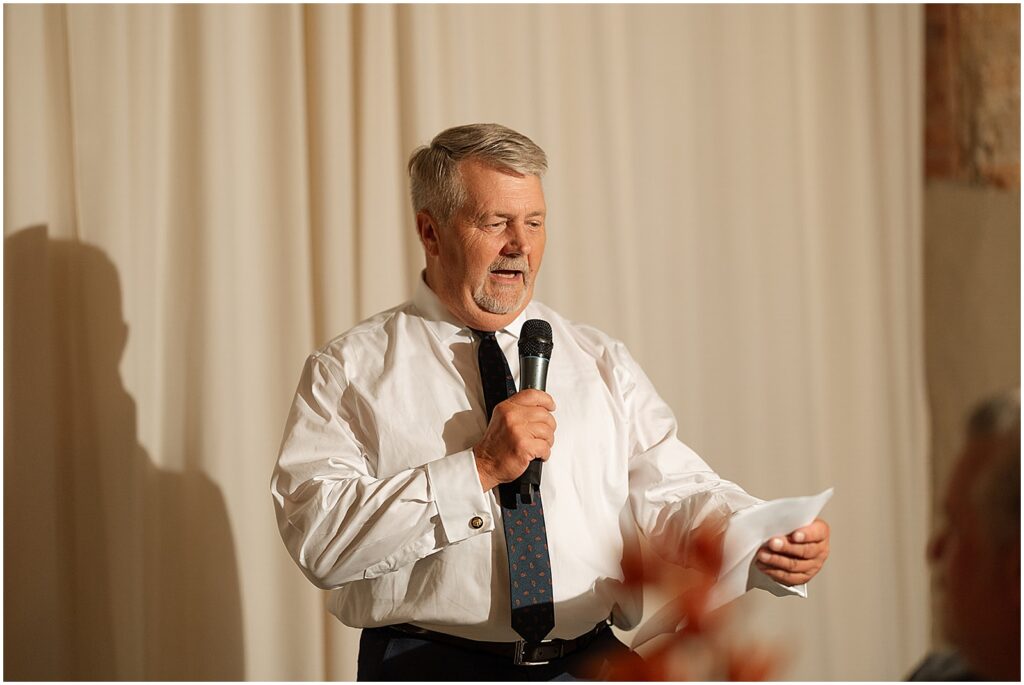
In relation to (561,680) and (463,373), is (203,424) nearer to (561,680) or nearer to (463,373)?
(463,373)

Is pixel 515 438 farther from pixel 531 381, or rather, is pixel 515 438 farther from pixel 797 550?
pixel 797 550

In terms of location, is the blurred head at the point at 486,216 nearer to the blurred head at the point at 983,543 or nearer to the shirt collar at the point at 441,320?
the shirt collar at the point at 441,320

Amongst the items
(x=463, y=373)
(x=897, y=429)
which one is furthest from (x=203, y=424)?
(x=897, y=429)

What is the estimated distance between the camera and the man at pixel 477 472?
1.75 meters

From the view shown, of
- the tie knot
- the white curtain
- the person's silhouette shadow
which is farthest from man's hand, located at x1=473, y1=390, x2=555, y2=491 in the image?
the person's silhouette shadow

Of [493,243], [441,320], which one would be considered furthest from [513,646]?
[493,243]

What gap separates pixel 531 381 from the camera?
1.81m

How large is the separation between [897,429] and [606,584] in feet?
6.37

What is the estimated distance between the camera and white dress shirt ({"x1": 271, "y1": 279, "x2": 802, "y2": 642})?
68.7 inches

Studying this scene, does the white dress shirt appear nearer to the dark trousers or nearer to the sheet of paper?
the dark trousers

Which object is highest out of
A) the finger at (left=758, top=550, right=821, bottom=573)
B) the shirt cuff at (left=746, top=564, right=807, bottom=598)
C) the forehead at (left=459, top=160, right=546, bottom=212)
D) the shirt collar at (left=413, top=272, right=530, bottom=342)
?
the forehead at (left=459, top=160, right=546, bottom=212)

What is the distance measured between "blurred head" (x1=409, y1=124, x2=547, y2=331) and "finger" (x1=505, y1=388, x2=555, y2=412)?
0.26 m

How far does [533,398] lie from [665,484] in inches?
15.4

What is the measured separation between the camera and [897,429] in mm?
3443
